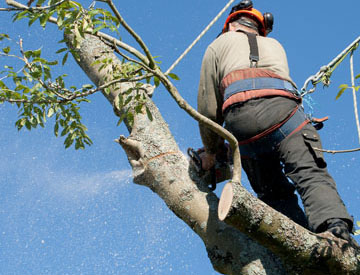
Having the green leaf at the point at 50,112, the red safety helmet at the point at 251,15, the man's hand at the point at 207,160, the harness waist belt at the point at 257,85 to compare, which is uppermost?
the red safety helmet at the point at 251,15

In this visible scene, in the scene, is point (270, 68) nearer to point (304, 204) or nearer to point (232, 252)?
point (304, 204)

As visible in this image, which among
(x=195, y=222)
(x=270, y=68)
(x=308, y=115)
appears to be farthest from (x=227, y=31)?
(x=195, y=222)

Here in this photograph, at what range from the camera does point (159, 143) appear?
376 centimetres

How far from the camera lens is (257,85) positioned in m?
3.70

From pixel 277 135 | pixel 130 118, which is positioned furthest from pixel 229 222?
pixel 130 118

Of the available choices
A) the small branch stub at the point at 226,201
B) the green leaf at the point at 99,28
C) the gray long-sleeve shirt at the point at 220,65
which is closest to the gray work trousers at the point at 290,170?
the gray long-sleeve shirt at the point at 220,65

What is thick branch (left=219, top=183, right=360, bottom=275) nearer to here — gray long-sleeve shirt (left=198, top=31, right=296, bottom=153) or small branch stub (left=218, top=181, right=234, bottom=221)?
small branch stub (left=218, top=181, right=234, bottom=221)

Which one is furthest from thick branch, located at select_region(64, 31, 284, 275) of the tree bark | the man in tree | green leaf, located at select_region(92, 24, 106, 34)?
green leaf, located at select_region(92, 24, 106, 34)

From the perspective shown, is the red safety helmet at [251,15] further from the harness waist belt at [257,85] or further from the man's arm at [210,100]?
the harness waist belt at [257,85]

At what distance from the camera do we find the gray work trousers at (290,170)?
3174 millimetres

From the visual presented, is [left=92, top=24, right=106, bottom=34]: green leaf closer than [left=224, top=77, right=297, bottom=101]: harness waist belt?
Yes

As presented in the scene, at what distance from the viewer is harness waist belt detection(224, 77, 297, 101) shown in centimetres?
369

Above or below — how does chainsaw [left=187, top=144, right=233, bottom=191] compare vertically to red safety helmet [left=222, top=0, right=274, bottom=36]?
below

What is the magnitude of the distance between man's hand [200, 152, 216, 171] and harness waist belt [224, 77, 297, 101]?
42cm
